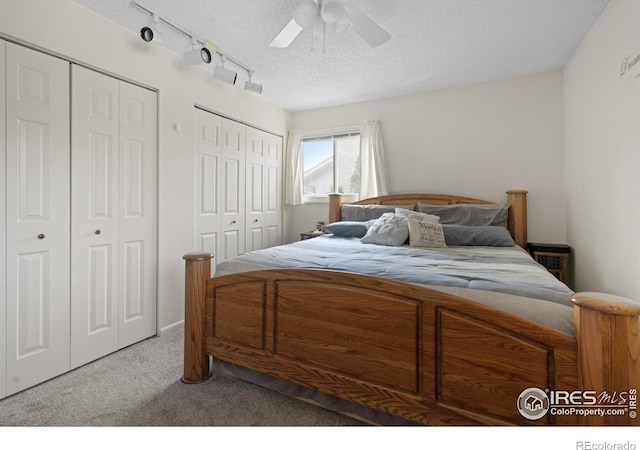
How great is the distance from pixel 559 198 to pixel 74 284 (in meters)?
4.26

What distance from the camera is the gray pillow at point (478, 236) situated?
2584 millimetres

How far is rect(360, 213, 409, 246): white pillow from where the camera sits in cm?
260

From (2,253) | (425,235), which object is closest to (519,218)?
(425,235)

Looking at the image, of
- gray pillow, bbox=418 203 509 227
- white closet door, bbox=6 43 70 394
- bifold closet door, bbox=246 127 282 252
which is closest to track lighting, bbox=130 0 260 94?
white closet door, bbox=6 43 70 394

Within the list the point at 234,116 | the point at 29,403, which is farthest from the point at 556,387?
the point at 234,116

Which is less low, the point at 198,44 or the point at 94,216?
the point at 198,44

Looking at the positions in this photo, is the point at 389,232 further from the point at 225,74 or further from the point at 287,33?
the point at 225,74

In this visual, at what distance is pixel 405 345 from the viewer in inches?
51.4

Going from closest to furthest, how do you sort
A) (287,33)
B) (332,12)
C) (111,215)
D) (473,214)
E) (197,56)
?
(332,12)
(287,33)
(111,215)
(197,56)
(473,214)

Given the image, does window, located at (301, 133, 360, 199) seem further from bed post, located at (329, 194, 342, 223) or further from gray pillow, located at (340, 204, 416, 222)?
gray pillow, located at (340, 204, 416, 222)

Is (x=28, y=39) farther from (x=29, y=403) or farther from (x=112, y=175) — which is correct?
(x=29, y=403)

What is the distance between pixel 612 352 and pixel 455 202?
249cm

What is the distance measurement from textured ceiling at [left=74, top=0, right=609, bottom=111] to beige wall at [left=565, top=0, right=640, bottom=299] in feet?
0.92

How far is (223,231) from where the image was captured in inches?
128
